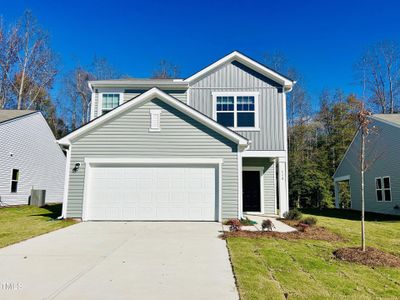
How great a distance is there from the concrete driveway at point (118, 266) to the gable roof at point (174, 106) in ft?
13.0

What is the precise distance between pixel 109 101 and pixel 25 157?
8.37 m

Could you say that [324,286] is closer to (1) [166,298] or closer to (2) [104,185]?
(1) [166,298]

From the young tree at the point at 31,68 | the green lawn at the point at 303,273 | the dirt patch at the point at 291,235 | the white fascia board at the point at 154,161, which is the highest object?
the young tree at the point at 31,68

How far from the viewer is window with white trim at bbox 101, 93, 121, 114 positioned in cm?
1521

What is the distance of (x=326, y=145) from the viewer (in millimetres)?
32188

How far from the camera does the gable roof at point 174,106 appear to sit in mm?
11555

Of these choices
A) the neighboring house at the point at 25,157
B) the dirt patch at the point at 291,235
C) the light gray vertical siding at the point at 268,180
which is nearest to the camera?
the dirt patch at the point at 291,235

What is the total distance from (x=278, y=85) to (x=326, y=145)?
19.8 meters

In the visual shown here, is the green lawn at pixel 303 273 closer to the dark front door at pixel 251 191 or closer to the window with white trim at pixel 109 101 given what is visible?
the dark front door at pixel 251 191

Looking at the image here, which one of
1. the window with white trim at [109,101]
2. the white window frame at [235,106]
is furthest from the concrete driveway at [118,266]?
the window with white trim at [109,101]

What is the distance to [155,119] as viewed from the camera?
11898 mm

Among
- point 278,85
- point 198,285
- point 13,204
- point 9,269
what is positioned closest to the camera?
point 198,285

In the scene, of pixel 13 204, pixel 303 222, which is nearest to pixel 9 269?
pixel 303 222

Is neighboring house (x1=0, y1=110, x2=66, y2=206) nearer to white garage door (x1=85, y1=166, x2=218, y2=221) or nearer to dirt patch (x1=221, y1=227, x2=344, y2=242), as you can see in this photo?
white garage door (x1=85, y1=166, x2=218, y2=221)
